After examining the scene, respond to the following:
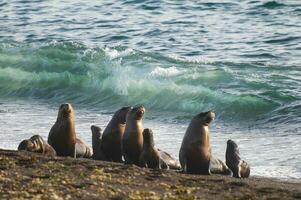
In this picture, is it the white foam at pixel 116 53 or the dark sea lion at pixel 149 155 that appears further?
the white foam at pixel 116 53

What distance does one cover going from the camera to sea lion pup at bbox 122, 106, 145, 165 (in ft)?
43.7

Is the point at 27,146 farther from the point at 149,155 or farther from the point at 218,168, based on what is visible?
the point at 218,168

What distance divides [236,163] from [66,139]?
2.33 m

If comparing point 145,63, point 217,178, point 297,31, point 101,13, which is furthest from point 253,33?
point 217,178

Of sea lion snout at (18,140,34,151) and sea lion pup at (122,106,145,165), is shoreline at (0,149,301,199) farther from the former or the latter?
sea lion pup at (122,106,145,165)

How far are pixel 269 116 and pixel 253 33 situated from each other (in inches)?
338

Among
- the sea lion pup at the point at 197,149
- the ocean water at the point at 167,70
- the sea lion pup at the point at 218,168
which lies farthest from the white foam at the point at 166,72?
the sea lion pup at the point at 218,168

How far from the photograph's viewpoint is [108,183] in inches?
415

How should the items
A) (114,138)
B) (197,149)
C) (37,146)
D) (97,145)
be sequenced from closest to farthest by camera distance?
(197,149) < (37,146) < (114,138) < (97,145)

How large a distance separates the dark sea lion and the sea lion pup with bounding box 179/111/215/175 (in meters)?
0.31

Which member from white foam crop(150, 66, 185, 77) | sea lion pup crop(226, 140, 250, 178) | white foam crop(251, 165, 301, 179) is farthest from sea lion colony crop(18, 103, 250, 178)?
white foam crop(150, 66, 185, 77)

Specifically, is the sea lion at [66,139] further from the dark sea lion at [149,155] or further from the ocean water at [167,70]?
the ocean water at [167,70]

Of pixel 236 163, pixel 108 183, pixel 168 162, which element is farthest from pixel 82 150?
pixel 108 183

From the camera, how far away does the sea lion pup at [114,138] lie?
13617 millimetres
